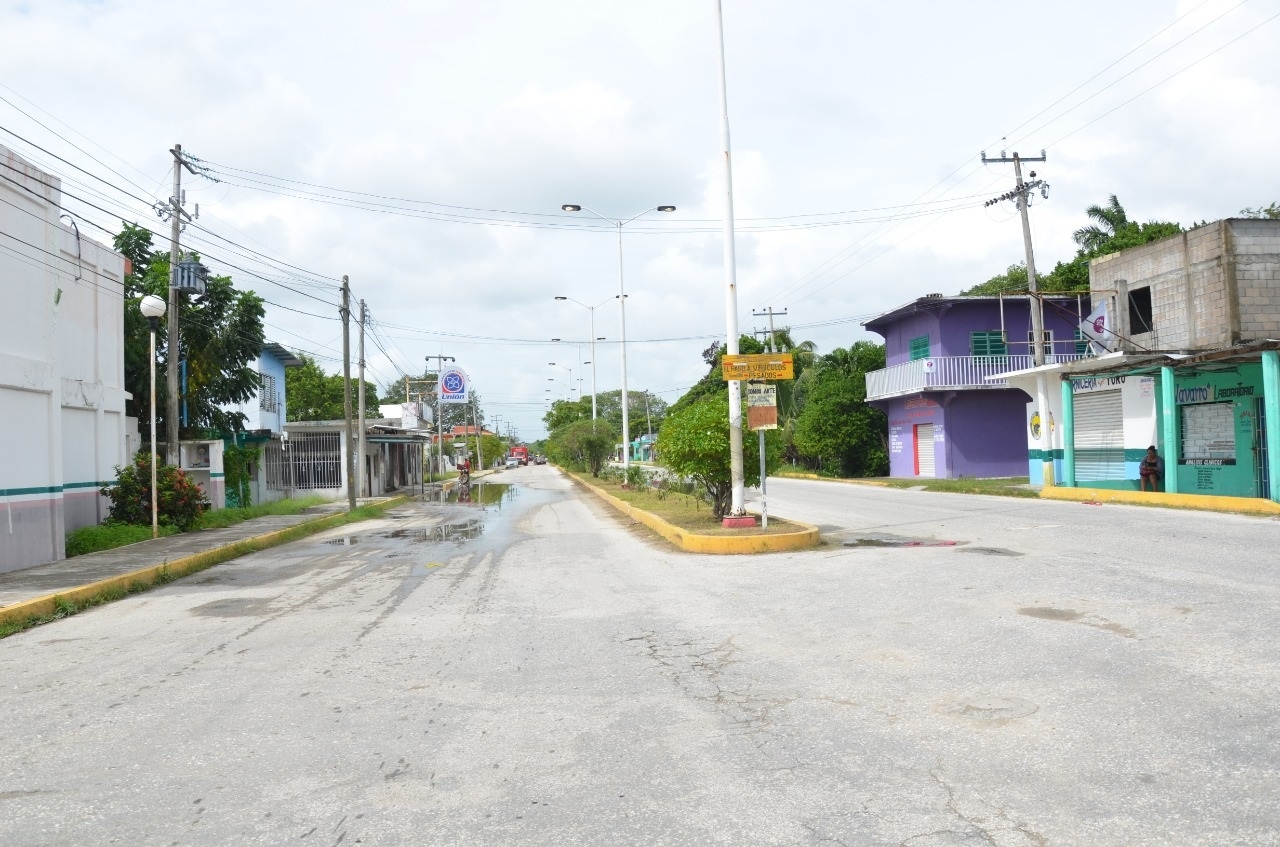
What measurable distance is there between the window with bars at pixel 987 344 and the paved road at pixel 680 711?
25.3 meters

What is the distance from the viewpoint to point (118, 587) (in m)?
12.1

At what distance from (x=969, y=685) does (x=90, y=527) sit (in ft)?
56.7

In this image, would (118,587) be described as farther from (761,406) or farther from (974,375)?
(974,375)

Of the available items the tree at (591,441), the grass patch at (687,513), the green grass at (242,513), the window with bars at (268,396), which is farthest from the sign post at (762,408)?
the tree at (591,441)

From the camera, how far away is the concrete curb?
33.6ft

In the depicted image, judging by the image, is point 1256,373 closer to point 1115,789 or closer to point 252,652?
point 1115,789

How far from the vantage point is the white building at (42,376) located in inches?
541

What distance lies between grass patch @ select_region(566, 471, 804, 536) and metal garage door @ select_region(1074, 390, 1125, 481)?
38.2 ft

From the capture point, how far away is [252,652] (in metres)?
7.84

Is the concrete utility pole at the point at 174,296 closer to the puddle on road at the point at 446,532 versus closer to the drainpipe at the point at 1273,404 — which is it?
the puddle on road at the point at 446,532

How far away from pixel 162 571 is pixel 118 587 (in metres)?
1.36

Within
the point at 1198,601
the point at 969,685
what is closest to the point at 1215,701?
the point at 969,685

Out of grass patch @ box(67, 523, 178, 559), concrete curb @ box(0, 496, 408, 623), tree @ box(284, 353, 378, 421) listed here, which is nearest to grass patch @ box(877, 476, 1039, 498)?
concrete curb @ box(0, 496, 408, 623)

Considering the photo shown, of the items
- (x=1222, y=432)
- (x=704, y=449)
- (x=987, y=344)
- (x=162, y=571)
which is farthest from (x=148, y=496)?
(x=987, y=344)
